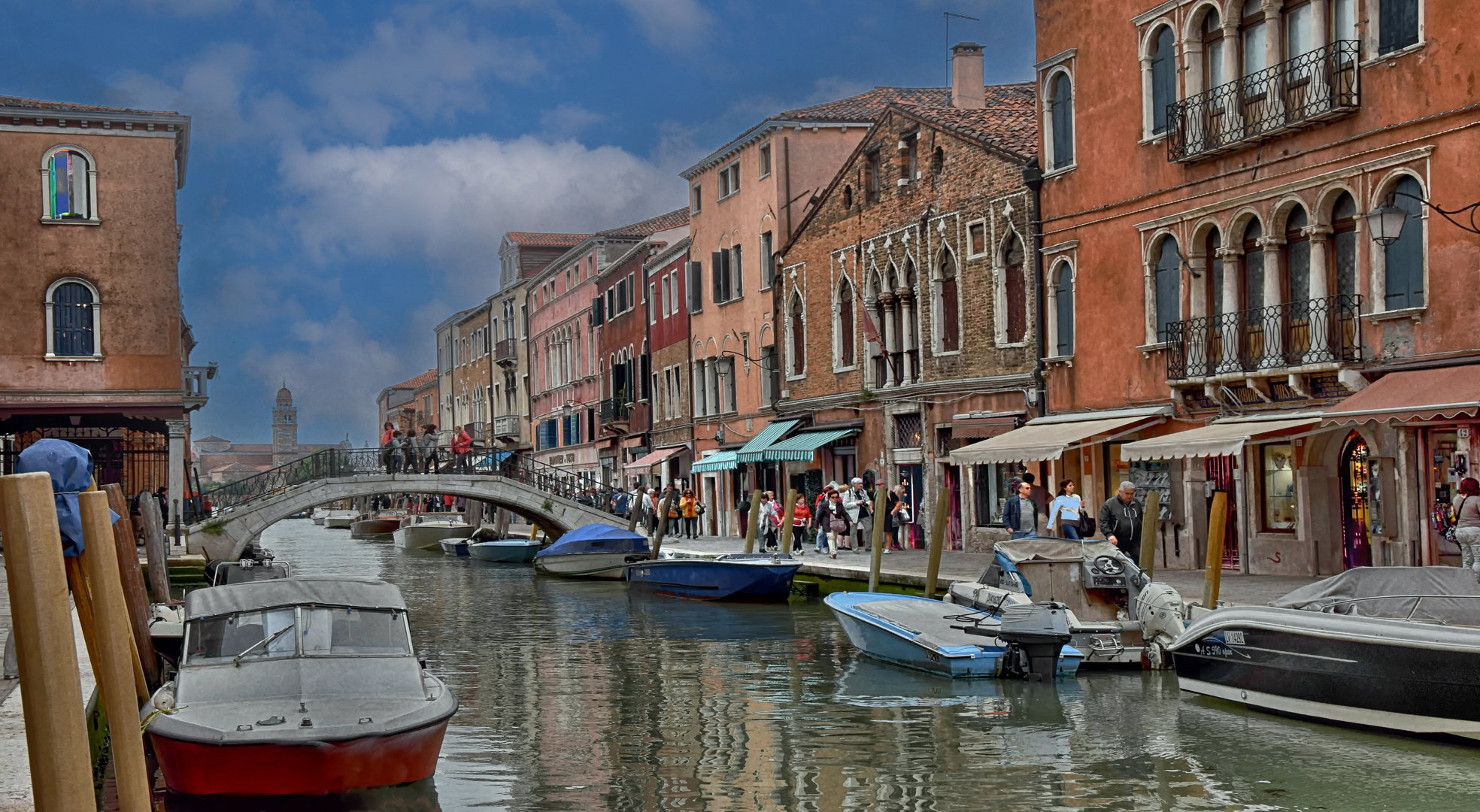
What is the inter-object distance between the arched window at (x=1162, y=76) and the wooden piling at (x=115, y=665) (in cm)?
1786

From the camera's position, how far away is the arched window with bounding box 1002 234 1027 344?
26.5 metres

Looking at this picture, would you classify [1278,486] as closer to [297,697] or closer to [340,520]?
[297,697]

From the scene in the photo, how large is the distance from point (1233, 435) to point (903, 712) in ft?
24.5

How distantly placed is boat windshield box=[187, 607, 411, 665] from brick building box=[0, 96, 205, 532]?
898 inches

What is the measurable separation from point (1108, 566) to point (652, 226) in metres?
40.4

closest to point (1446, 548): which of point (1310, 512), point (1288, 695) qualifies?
point (1310, 512)

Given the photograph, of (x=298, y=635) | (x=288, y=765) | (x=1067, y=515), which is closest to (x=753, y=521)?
(x=1067, y=515)

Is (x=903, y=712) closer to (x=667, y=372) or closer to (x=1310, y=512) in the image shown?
(x=1310, y=512)

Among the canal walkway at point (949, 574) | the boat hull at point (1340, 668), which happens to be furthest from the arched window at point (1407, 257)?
the boat hull at point (1340, 668)

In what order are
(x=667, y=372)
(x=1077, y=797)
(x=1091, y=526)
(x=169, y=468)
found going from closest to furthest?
(x=1077, y=797), (x=1091, y=526), (x=169, y=468), (x=667, y=372)

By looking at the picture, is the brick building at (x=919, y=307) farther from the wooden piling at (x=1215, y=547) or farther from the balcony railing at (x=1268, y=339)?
the wooden piling at (x=1215, y=547)

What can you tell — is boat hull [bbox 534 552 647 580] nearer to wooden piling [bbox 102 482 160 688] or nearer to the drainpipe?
the drainpipe

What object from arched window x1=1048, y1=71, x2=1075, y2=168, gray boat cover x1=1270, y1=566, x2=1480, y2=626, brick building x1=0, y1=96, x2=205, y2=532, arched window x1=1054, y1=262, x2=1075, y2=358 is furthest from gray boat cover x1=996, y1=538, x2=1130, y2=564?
brick building x1=0, y1=96, x2=205, y2=532

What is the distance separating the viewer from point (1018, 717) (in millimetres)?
13617
